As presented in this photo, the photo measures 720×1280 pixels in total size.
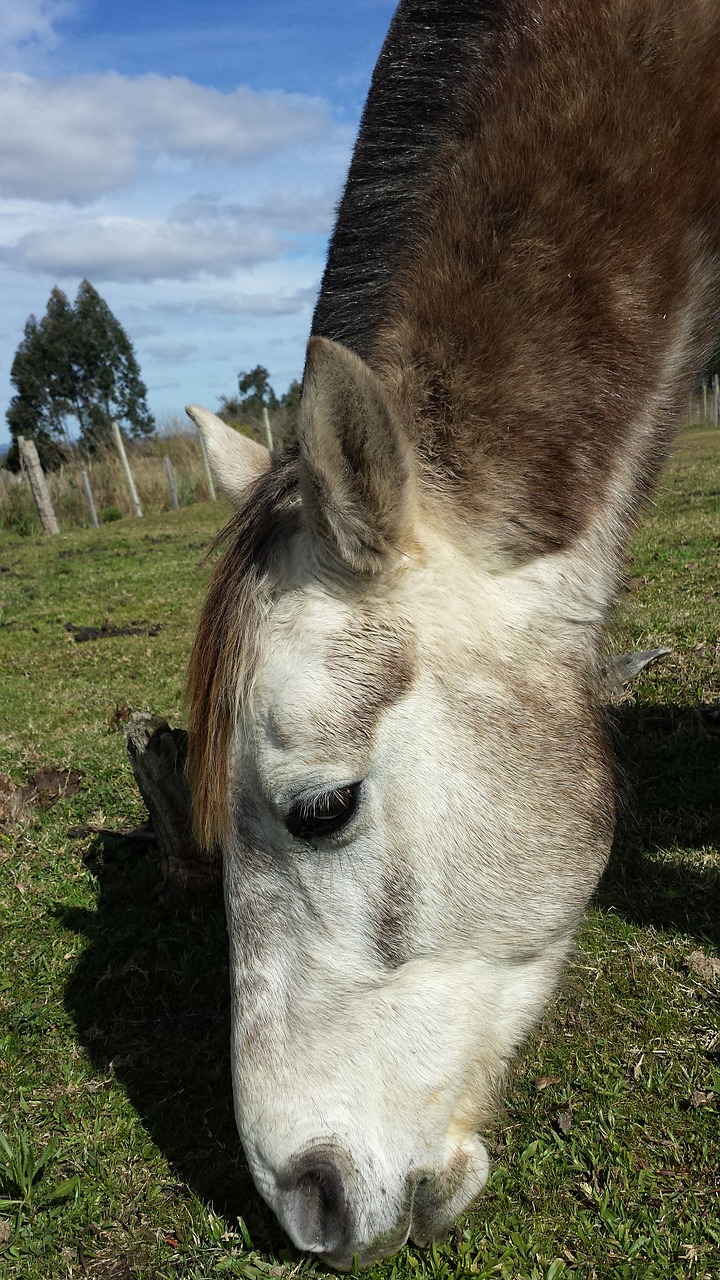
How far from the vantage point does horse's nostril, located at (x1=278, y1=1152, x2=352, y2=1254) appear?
1.59 metres

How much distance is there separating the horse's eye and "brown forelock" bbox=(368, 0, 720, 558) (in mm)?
605

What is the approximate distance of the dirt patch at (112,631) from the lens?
7.44 meters

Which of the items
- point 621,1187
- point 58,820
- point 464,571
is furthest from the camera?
point 58,820

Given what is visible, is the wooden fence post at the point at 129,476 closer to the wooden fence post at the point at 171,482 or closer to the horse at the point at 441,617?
the wooden fence post at the point at 171,482

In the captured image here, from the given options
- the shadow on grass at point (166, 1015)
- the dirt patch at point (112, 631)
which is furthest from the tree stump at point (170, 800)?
the dirt patch at point (112, 631)

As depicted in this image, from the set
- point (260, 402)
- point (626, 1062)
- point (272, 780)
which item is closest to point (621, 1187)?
point (626, 1062)

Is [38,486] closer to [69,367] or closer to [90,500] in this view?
[90,500]

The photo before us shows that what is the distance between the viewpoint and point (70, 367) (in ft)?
150

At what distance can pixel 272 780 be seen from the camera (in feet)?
5.33

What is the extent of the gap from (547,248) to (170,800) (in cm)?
214

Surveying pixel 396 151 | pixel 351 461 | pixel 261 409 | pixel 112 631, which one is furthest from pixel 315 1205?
pixel 261 409

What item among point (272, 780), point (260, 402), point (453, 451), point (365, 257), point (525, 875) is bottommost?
point (525, 875)

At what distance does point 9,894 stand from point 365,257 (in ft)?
8.96

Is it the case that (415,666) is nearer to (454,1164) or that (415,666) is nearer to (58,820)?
(454,1164)
